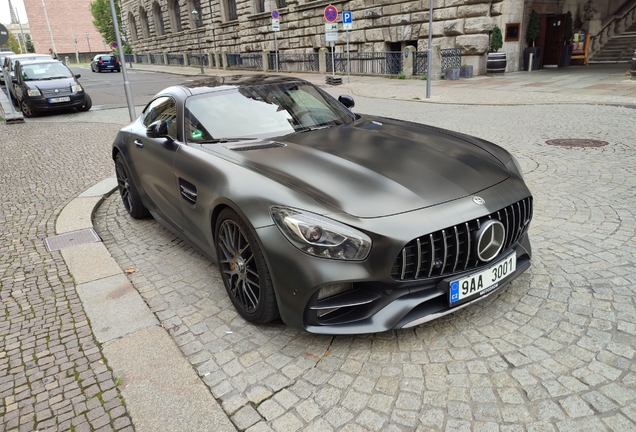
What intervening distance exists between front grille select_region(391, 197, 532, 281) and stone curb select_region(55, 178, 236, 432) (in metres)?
1.17

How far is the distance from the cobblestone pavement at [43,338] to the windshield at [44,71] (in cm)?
1015

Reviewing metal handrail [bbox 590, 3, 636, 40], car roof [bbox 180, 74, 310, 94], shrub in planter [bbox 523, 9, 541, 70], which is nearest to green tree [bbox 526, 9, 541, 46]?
shrub in planter [bbox 523, 9, 541, 70]

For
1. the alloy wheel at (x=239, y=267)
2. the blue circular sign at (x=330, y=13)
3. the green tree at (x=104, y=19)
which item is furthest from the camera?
the green tree at (x=104, y=19)

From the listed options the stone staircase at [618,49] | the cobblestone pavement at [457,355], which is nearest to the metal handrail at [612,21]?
the stone staircase at [618,49]

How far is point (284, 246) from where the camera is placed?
8.43ft

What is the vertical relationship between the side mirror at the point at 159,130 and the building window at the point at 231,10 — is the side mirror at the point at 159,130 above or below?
below

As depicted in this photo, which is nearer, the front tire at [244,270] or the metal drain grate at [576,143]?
the front tire at [244,270]

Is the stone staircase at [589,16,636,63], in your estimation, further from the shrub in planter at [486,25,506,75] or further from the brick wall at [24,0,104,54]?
the brick wall at [24,0,104,54]

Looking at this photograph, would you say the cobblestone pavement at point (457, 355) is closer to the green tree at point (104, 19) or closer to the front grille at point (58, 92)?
the front grille at point (58, 92)

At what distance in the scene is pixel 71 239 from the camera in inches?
193

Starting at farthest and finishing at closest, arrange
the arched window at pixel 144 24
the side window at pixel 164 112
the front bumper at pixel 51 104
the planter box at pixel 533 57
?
1. the arched window at pixel 144 24
2. the planter box at pixel 533 57
3. the front bumper at pixel 51 104
4. the side window at pixel 164 112

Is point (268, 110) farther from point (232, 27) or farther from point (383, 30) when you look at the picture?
point (232, 27)

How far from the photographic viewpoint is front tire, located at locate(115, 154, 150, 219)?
17.0ft

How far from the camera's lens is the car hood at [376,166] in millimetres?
2629
